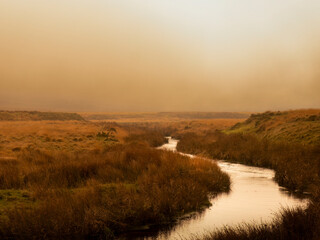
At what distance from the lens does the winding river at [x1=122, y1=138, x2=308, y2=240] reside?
22.5 ft

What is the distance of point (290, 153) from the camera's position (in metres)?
15.6

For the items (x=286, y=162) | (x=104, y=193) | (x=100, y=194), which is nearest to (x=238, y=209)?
(x=104, y=193)

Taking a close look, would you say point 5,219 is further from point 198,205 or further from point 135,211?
point 198,205

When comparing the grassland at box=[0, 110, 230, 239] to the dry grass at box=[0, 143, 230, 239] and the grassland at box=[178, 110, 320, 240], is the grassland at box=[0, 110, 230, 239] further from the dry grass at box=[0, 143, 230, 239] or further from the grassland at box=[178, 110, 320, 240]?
the grassland at box=[178, 110, 320, 240]

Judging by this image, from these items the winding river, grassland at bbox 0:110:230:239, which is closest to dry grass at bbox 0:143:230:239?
grassland at bbox 0:110:230:239

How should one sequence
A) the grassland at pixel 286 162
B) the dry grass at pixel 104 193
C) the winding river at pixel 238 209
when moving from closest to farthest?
the grassland at pixel 286 162, the dry grass at pixel 104 193, the winding river at pixel 238 209

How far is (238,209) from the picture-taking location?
8.67 m

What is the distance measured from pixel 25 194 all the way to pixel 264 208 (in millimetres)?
7411

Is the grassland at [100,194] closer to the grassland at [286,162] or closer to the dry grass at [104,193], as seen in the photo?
the dry grass at [104,193]

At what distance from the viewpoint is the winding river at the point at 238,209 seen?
6859 millimetres

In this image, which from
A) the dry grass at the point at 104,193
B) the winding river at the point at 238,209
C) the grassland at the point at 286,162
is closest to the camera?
the grassland at the point at 286,162

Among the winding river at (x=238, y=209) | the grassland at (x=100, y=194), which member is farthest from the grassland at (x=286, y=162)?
the grassland at (x=100, y=194)

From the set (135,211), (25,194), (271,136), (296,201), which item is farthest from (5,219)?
(271,136)

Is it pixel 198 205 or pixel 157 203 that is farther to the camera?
pixel 198 205
